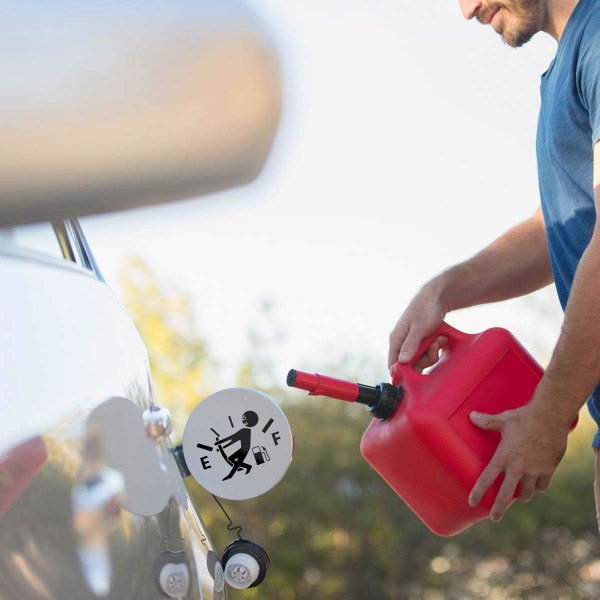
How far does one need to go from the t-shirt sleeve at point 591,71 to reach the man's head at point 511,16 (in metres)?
0.20

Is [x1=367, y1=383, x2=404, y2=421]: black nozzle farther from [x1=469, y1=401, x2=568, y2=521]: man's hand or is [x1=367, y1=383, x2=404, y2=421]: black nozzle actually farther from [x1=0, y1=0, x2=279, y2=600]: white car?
[x1=0, y1=0, x2=279, y2=600]: white car

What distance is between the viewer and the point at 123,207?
2.10 ft

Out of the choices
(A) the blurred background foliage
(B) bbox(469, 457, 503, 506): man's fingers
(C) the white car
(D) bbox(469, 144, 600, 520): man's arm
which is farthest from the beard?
(A) the blurred background foliage

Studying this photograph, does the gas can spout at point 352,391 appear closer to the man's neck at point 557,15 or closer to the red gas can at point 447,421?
the red gas can at point 447,421

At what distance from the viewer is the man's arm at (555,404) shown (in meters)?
1.58

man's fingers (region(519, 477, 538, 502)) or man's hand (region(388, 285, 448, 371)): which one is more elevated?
man's hand (region(388, 285, 448, 371))

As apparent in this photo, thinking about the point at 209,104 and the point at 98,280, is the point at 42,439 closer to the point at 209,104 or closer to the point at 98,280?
the point at 209,104

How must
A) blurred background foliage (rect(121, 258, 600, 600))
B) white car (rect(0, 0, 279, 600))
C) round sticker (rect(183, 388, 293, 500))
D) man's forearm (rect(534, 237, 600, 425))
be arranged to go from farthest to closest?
blurred background foliage (rect(121, 258, 600, 600)), man's forearm (rect(534, 237, 600, 425)), round sticker (rect(183, 388, 293, 500)), white car (rect(0, 0, 279, 600))

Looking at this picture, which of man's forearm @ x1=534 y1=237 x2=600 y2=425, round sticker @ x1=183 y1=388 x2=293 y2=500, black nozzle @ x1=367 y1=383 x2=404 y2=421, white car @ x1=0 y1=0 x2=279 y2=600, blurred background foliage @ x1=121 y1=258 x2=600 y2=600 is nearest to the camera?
white car @ x1=0 y1=0 x2=279 y2=600

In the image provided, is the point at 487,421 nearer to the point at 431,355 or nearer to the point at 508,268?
the point at 431,355

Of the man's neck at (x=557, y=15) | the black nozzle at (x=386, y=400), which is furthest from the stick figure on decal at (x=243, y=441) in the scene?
the man's neck at (x=557, y=15)

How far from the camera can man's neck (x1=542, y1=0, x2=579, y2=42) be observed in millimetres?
1815

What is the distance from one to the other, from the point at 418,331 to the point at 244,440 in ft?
2.31

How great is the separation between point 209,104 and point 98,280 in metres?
0.64
